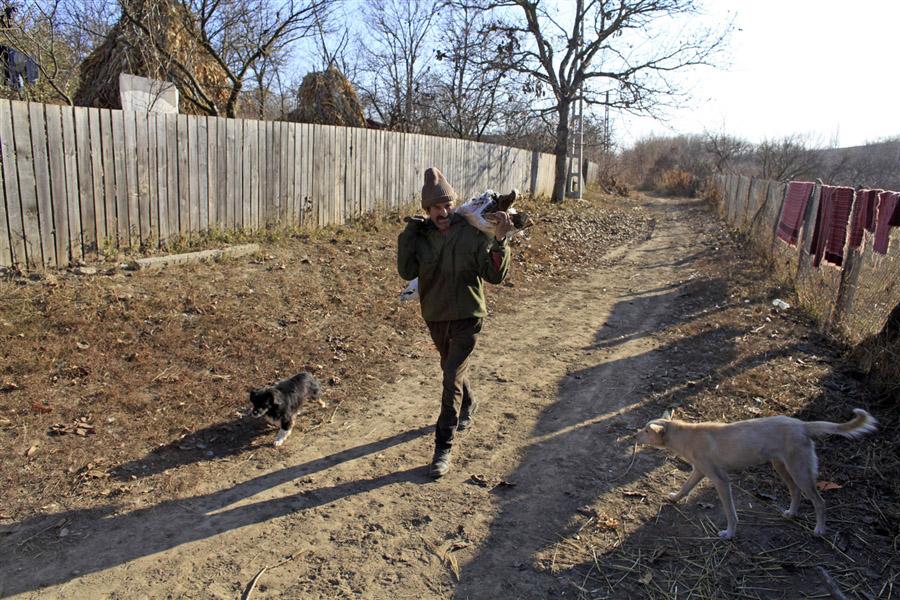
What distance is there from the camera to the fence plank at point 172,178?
327 inches

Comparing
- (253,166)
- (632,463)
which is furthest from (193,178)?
(632,463)

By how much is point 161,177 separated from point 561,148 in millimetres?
19003

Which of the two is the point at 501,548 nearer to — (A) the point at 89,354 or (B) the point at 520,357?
(B) the point at 520,357

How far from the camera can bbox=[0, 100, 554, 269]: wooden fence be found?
6.65m

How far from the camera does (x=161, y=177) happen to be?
8.24 meters

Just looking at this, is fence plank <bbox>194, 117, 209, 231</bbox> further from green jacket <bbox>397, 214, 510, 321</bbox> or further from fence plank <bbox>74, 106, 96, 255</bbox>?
green jacket <bbox>397, 214, 510, 321</bbox>

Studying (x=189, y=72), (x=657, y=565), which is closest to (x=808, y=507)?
(x=657, y=565)

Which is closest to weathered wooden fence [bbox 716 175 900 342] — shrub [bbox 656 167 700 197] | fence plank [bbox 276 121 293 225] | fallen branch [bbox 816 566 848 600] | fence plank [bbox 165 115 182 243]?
fallen branch [bbox 816 566 848 600]

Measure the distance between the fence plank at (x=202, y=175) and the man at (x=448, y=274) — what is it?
19.5 feet

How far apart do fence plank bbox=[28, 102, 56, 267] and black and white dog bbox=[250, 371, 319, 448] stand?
4.23 metres

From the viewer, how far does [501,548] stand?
3.40m

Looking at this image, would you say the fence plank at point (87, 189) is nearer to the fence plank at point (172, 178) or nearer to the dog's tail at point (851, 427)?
the fence plank at point (172, 178)

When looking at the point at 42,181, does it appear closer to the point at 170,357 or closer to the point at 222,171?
the point at 222,171

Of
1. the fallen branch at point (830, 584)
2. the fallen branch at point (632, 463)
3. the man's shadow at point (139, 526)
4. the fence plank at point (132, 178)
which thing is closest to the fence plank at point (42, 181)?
the fence plank at point (132, 178)
